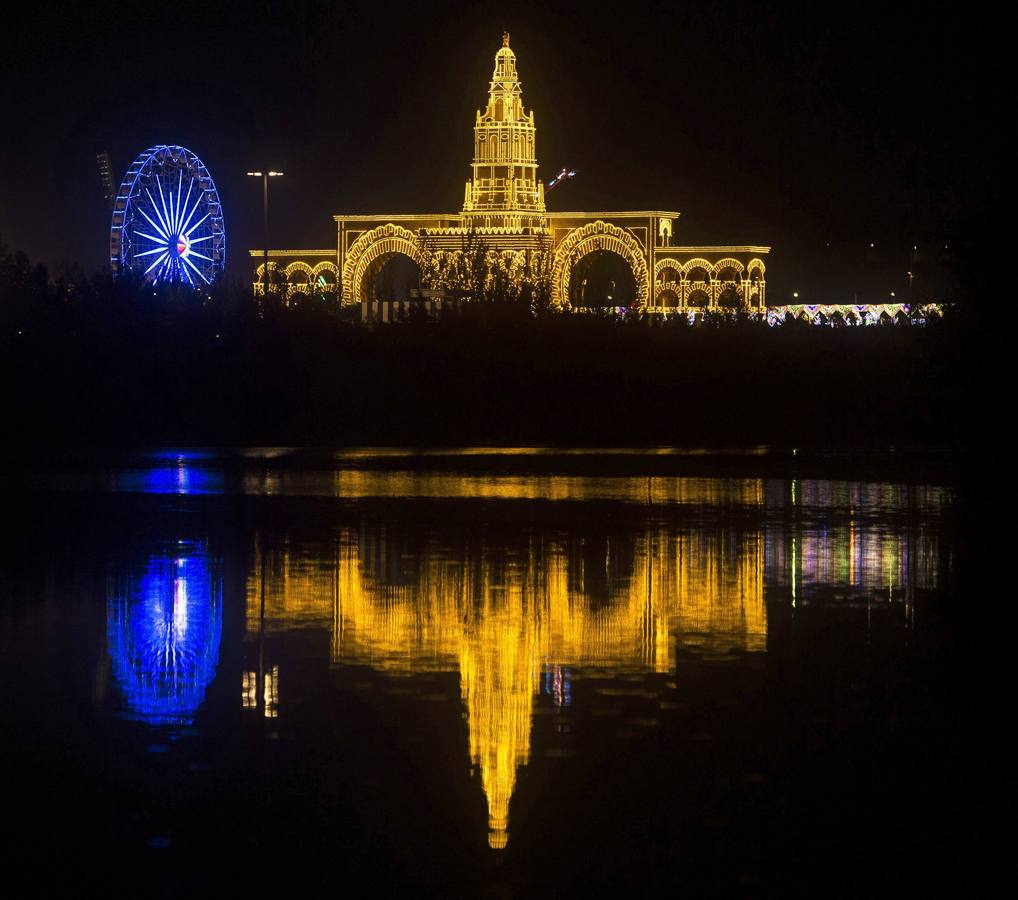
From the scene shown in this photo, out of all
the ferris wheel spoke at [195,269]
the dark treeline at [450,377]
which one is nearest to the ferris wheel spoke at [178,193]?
the ferris wheel spoke at [195,269]

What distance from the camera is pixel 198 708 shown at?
11.5 meters

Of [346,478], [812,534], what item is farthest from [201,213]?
[812,534]

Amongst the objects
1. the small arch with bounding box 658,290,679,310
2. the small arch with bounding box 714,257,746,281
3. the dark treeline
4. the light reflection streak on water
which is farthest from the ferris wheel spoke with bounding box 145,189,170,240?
the light reflection streak on water

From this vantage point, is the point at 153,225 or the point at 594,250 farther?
the point at 594,250

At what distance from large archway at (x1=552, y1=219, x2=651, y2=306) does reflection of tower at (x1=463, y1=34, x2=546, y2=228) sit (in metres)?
10.7

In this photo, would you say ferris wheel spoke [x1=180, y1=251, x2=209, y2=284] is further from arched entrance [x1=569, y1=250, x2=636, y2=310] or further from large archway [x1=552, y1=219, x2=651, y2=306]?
arched entrance [x1=569, y1=250, x2=636, y2=310]

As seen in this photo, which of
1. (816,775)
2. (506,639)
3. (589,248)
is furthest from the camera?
(589,248)

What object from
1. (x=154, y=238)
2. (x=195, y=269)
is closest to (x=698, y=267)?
(x=195, y=269)

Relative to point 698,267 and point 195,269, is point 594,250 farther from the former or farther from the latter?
point 195,269

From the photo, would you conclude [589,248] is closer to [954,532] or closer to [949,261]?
[949,261]

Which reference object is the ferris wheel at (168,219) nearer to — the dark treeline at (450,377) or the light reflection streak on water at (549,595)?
the dark treeline at (450,377)

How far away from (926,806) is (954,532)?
46.3ft

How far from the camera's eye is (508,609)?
51.9 feet

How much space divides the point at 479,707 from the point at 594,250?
287 feet
